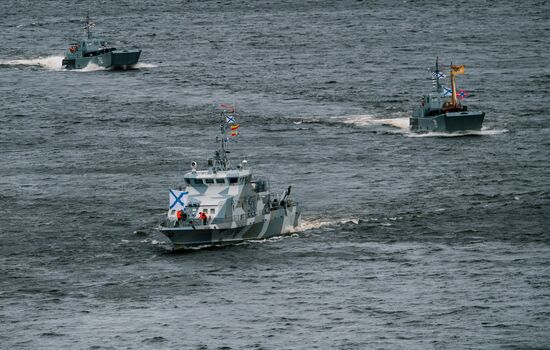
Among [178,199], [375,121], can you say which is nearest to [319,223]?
[178,199]

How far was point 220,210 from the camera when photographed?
115062mm

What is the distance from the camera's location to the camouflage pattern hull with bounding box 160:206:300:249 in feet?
376

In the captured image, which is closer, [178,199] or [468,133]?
[178,199]

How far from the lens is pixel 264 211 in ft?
390

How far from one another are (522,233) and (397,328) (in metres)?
27.7

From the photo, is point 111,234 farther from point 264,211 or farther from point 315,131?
point 315,131

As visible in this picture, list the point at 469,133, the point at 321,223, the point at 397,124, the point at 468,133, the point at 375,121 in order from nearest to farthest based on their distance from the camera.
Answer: the point at 321,223 → the point at 469,133 → the point at 468,133 → the point at 397,124 → the point at 375,121

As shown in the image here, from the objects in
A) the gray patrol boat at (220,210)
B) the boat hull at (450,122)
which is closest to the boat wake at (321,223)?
the gray patrol boat at (220,210)

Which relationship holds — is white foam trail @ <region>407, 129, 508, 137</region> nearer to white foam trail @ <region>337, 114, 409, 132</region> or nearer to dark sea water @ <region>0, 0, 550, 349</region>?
dark sea water @ <region>0, 0, 550, 349</region>

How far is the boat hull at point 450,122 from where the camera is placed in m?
171

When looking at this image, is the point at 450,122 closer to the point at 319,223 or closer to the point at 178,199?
the point at 319,223

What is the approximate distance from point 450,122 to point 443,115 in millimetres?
1204

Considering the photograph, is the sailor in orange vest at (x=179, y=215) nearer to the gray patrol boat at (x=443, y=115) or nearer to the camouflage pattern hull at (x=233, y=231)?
the camouflage pattern hull at (x=233, y=231)

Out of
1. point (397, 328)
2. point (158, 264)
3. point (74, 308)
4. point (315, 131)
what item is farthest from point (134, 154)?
point (397, 328)
